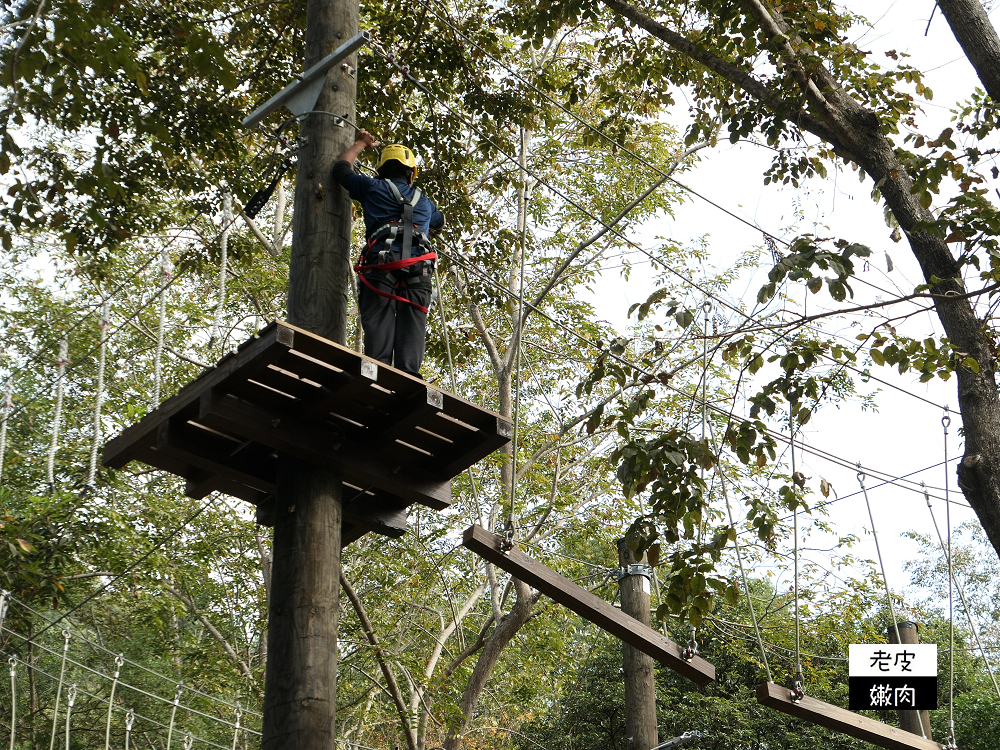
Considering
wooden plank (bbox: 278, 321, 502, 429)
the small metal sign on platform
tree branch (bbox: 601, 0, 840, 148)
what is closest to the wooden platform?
wooden plank (bbox: 278, 321, 502, 429)

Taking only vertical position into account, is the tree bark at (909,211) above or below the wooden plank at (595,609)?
above

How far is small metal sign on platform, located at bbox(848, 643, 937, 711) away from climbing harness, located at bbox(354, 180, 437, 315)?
3.12 metres

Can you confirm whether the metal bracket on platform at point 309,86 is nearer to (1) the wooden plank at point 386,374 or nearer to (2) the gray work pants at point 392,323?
(2) the gray work pants at point 392,323

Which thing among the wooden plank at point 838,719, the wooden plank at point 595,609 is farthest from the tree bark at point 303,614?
the wooden plank at point 838,719

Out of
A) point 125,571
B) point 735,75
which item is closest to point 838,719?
point 735,75

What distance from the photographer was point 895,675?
17.0ft

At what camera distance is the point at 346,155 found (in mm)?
3801

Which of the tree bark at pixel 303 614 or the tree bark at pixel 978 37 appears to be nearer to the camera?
the tree bark at pixel 303 614

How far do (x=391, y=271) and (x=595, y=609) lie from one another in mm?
1816

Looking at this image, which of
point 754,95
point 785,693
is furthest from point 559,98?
point 785,693

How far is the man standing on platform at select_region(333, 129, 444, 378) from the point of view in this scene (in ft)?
12.3

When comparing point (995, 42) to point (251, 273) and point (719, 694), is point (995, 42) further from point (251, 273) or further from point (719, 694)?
point (719, 694)

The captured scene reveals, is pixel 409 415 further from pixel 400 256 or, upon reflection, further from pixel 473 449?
pixel 400 256

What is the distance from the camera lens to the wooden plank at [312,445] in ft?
10.3
